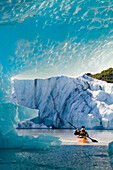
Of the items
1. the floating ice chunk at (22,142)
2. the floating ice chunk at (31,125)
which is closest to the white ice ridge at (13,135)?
the floating ice chunk at (22,142)

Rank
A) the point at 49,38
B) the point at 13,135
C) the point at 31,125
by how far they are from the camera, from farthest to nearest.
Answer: the point at 31,125 → the point at 49,38 → the point at 13,135

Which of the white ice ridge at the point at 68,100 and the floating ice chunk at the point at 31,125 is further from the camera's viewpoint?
the floating ice chunk at the point at 31,125

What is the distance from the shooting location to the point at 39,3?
255 inches

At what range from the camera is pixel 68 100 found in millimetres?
21234

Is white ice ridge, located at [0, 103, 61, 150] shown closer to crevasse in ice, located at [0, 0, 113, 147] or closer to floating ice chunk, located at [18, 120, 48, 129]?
crevasse in ice, located at [0, 0, 113, 147]

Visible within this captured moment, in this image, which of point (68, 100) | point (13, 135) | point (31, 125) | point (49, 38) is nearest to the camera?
point (13, 135)

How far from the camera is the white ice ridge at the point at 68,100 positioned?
19.7 metres

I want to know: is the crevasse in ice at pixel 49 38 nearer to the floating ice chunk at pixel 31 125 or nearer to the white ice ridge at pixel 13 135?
the white ice ridge at pixel 13 135

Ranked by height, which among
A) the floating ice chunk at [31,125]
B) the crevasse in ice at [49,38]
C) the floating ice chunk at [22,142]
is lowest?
the floating ice chunk at [31,125]

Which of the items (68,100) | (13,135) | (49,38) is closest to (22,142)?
(13,135)

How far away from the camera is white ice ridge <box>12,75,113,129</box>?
1967 cm

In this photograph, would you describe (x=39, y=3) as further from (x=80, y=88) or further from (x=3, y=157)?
(x=80, y=88)

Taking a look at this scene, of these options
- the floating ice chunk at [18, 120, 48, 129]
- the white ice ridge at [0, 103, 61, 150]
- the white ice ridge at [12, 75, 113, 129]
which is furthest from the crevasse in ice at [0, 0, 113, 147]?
the floating ice chunk at [18, 120, 48, 129]

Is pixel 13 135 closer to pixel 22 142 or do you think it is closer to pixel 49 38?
pixel 22 142
